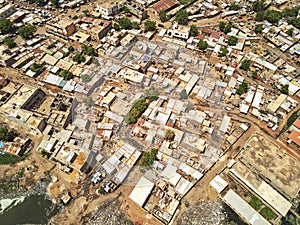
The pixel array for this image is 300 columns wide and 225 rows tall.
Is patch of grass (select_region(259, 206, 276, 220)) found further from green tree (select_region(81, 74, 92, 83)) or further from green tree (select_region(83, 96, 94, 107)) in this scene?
green tree (select_region(81, 74, 92, 83))

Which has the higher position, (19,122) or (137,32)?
(137,32)

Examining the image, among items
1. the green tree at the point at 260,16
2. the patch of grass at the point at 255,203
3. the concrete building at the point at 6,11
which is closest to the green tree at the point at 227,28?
the green tree at the point at 260,16

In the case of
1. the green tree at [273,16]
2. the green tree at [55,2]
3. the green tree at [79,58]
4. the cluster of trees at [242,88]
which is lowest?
the cluster of trees at [242,88]

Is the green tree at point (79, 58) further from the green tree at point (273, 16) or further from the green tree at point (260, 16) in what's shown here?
the green tree at point (273, 16)

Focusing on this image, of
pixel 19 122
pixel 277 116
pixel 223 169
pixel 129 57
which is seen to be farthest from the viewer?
pixel 129 57

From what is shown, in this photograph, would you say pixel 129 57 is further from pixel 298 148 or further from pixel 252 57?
pixel 298 148

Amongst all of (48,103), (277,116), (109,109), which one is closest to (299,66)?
(277,116)

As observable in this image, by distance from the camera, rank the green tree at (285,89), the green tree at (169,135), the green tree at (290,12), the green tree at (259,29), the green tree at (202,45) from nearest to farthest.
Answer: the green tree at (169,135), the green tree at (285,89), the green tree at (202,45), the green tree at (259,29), the green tree at (290,12)
